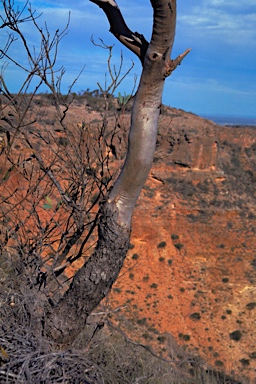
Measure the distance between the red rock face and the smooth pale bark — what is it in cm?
1325

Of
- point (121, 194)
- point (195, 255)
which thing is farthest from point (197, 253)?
point (121, 194)

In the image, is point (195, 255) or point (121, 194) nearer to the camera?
point (121, 194)

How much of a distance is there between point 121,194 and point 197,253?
64.5 feet

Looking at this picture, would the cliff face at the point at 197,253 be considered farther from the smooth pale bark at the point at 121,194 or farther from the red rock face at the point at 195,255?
the smooth pale bark at the point at 121,194

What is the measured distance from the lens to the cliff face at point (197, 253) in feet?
61.1

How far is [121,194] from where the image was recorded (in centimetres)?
374

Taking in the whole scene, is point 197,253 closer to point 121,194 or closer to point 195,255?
point 195,255

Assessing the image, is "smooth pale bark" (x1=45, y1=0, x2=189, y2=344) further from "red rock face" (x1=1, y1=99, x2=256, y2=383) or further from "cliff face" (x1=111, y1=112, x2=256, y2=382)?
"cliff face" (x1=111, y1=112, x2=256, y2=382)

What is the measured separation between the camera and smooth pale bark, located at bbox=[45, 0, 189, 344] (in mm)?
3529

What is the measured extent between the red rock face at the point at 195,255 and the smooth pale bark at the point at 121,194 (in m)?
13.3

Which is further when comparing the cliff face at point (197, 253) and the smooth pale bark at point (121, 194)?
the cliff face at point (197, 253)

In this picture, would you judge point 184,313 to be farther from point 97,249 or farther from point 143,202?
point 97,249

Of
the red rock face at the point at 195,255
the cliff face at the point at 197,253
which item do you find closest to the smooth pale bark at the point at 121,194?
the red rock face at the point at 195,255

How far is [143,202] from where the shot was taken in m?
23.1
